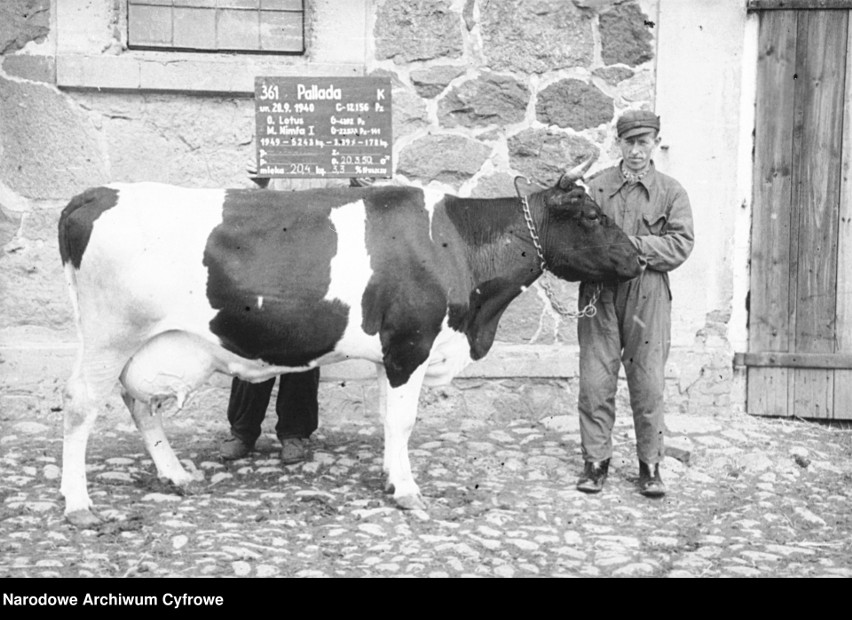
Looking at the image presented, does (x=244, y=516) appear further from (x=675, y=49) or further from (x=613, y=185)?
(x=675, y=49)

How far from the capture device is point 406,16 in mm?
7039

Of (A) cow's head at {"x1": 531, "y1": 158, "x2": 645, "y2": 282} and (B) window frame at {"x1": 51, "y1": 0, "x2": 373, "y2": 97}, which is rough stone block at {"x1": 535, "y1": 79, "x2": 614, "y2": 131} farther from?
(A) cow's head at {"x1": 531, "y1": 158, "x2": 645, "y2": 282}

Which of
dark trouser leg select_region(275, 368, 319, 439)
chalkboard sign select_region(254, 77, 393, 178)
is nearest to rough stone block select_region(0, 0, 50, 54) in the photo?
chalkboard sign select_region(254, 77, 393, 178)

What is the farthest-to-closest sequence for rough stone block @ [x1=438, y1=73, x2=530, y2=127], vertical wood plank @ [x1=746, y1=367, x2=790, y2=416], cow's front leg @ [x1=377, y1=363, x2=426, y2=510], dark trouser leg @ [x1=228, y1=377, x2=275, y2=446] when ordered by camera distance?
vertical wood plank @ [x1=746, y1=367, x2=790, y2=416]
rough stone block @ [x1=438, y1=73, x2=530, y2=127]
dark trouser leg @ [x1=228, y1=377, x2=275, y2=446]
cow's front leg @ [x1=377, y1=363, x2=426, y2=510]

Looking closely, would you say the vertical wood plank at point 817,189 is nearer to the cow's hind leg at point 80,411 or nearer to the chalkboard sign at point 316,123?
the chalkboard sign at point 316,123

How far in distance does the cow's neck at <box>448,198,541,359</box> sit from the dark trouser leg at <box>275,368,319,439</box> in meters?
1.09

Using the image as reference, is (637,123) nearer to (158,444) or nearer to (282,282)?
(282,282)

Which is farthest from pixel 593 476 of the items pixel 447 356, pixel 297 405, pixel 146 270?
pixel 146 270

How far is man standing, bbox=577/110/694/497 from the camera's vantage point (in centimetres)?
561

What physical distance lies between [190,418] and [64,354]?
0.89m

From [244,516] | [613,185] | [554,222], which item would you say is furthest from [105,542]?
[613,185]

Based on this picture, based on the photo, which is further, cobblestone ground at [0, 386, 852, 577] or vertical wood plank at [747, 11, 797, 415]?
vertical wood plank at [747, 11, 797, 415]

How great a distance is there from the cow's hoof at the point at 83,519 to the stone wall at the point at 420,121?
2.02 metres

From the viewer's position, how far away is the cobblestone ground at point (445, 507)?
4629mm
